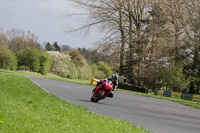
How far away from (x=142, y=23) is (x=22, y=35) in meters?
60.8

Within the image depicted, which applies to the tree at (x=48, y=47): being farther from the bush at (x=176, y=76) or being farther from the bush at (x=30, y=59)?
the bush at (x=176, y=76)

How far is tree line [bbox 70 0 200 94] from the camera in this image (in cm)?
3966

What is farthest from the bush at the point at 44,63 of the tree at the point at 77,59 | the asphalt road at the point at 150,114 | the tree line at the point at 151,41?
the asphalt road at the point at 150,114

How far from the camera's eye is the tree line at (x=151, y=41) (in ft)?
130

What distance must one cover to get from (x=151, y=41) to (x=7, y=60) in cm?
3801

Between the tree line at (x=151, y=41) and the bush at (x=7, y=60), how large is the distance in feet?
102

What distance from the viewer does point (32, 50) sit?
258 ft

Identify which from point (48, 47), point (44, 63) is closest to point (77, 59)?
point (44, 63)

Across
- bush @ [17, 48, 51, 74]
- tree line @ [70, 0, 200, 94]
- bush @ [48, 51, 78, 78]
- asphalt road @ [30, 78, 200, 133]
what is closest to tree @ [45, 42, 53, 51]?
bush @ [48, 51, 78, 78]

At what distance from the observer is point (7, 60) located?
235 feet

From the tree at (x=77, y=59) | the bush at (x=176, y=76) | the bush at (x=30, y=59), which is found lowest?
the bush at (x=176, y=76)

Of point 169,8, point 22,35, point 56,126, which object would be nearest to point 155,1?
point 169,8

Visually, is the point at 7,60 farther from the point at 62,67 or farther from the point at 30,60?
the point at 62,67

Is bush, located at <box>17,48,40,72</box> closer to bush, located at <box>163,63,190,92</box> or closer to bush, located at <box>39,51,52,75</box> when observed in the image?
bush, located at <box>39,51,52,75</box>
